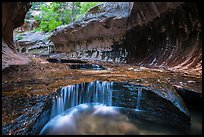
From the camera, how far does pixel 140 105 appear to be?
371 centimetres

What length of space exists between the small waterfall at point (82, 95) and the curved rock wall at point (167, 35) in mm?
3118

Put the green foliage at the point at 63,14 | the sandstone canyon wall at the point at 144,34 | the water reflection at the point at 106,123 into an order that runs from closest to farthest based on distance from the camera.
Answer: the water reflection at the point at 106,123
the sandstone canyon wall at the point at 144,34
the green foliage at the point at 63,14

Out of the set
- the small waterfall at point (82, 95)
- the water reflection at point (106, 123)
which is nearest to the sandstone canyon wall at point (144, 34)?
the water reflection at point (106, 123)

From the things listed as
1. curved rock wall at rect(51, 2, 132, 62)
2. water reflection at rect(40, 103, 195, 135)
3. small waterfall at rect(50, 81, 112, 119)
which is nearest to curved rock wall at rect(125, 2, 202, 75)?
curved rock wall at rect(51, 2, 132, 62)

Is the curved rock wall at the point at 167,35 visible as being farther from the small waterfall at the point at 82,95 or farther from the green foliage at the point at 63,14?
the green foliage at the point at 63,14

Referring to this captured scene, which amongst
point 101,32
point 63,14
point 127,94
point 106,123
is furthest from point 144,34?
point 63,14

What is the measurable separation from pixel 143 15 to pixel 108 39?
4295 millimetres

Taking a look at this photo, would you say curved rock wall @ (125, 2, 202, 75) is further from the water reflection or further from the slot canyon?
the water reflection

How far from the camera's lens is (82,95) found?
3.85 metres

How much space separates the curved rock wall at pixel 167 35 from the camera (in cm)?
611

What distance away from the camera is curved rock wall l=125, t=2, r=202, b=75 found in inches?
241

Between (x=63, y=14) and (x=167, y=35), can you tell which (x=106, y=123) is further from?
(x=63, y=14)

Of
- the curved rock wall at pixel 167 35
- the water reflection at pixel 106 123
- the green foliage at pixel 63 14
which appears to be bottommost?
the water reflection at pixel 106 123

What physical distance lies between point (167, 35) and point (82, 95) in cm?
593
